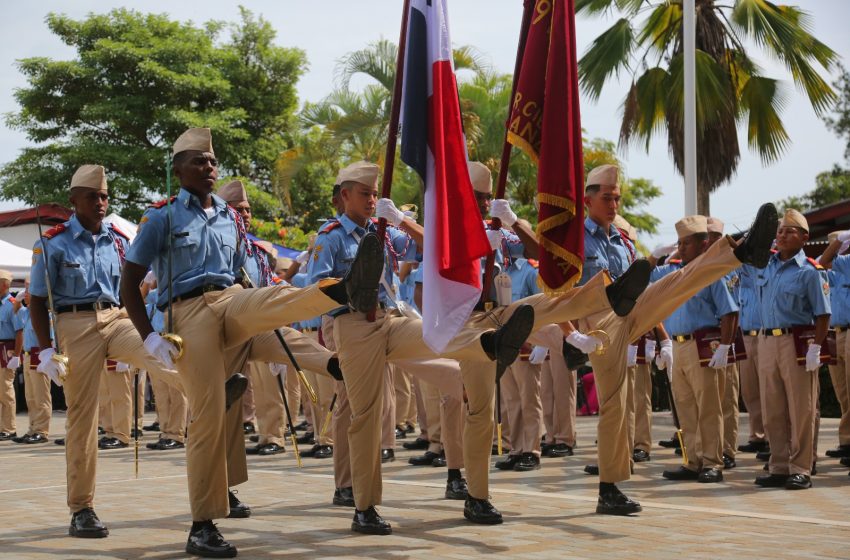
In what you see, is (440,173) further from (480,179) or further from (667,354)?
(667,354)

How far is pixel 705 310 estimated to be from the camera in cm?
1045

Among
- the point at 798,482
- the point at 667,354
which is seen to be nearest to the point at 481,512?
the point at 667,354

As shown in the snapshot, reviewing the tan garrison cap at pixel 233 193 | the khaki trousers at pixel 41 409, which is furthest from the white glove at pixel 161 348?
the khaki trousers at pixel 41 409

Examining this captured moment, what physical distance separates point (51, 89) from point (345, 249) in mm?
35373

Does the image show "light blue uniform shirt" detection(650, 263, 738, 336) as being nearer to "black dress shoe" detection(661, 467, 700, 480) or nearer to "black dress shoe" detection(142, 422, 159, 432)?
"black dress shoe" detection(661, 467, 700, 480)

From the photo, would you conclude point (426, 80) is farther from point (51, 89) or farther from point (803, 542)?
point (51, 89)

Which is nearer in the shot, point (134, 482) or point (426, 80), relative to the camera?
point (426, 80)

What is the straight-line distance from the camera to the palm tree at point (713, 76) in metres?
20.4

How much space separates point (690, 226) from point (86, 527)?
5441 mm

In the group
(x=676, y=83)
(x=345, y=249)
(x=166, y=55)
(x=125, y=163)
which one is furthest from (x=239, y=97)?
Result: (x=345, y=249)

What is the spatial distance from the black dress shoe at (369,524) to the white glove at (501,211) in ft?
7.00

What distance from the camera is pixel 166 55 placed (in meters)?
40.6

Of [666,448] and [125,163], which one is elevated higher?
[125,163]

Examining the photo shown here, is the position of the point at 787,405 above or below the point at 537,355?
below
